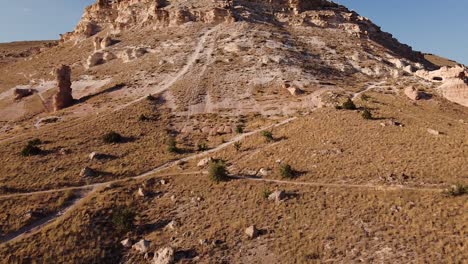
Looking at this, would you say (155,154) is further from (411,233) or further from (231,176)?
(411,233)

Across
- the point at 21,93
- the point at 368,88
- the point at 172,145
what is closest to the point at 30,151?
the point at 172,145

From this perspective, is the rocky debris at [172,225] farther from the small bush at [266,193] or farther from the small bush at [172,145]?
the small bush at [172,145]

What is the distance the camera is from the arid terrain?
25469 mm

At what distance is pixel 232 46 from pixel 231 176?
43.8 meters

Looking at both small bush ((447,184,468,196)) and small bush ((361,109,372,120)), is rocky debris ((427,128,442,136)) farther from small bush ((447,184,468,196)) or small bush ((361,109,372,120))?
small bush ((447,184,468,196))

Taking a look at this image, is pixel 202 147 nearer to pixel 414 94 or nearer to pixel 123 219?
pixel 123 219

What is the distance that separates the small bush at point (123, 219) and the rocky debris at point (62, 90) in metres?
32.5

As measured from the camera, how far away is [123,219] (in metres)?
28.9

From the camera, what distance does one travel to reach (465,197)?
2611 centimetres

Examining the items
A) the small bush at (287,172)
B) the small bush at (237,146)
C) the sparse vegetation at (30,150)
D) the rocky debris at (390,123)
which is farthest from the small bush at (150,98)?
the rocky debris at (390,123)

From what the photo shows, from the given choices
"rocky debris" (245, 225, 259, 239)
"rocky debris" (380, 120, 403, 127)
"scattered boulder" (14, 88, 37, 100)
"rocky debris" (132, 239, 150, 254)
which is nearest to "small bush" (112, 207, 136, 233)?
"rocky debris" (132, 239, 150, 254)

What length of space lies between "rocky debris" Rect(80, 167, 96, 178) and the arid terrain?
0.15m

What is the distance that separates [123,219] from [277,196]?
1159 cm

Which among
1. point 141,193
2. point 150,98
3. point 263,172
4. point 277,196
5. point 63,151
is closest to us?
point 277,196
